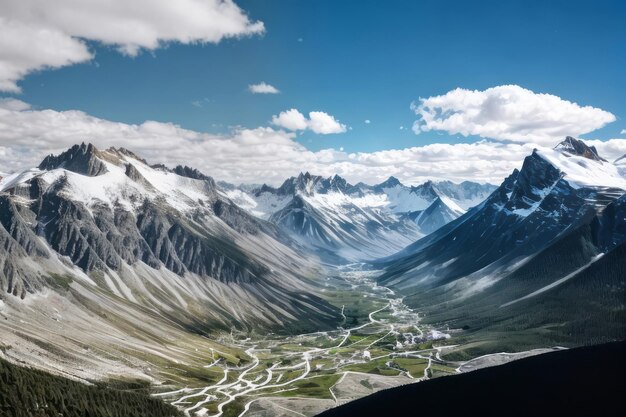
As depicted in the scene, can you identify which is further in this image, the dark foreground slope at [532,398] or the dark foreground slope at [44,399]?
the dark foreground slope at [44,399]

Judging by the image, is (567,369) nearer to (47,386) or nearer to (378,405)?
(378,405)

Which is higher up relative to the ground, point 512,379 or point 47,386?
point 512,379

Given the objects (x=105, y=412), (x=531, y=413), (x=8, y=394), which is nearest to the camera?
(x=531, y=413)

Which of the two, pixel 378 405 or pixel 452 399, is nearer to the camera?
pixel 452 399

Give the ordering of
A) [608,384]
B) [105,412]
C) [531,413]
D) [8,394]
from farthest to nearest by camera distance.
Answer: [105,412] < [8,394] < [608,384] < [531,413]

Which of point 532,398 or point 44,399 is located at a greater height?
point 532,398

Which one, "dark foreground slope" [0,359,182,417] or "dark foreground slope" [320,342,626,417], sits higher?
"dark foreground slope" [320,342,626,417]

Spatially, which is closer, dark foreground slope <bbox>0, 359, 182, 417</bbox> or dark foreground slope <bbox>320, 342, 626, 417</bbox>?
dark foreground slope <bbox>320, 342, 626, 417</bbox>

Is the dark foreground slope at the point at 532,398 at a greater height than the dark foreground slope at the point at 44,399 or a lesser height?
greater

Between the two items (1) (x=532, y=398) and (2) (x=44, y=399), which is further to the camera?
(2) (x=44, y=399)

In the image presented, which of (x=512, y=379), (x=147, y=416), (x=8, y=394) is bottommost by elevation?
(x=147, y=416)

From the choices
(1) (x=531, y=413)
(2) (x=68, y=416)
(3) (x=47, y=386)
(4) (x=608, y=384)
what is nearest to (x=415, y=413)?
(1) (x=531, y=413)
